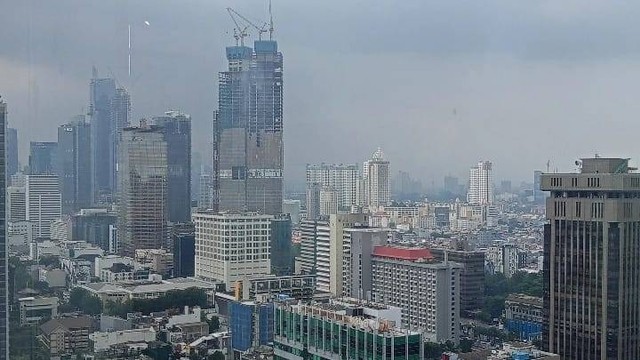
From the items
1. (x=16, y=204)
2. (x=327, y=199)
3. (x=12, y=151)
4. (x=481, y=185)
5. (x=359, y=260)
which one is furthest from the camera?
(x=327, y=199)

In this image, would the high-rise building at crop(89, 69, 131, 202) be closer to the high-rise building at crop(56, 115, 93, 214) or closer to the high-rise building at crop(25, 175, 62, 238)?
the high-rise building at crop(56, 115, 93, 214)

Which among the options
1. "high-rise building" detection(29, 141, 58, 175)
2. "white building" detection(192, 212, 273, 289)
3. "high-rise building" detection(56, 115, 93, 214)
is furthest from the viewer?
"white building" detection(192, 212, 273, 289)

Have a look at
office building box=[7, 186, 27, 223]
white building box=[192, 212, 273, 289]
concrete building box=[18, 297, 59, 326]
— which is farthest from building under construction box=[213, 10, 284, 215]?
concrete building box=[18, 297, 59, 326]

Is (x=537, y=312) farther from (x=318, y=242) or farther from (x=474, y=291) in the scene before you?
(x=318, y=242)

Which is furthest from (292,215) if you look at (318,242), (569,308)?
(569,308)

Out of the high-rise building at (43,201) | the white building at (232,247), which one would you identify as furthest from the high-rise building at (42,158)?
the white building at (232,247)

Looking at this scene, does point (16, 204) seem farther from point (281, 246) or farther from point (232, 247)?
point (281, 246)

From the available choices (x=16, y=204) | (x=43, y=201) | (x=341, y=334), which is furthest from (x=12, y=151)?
(x=341, y=334)

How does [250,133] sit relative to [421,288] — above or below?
above
